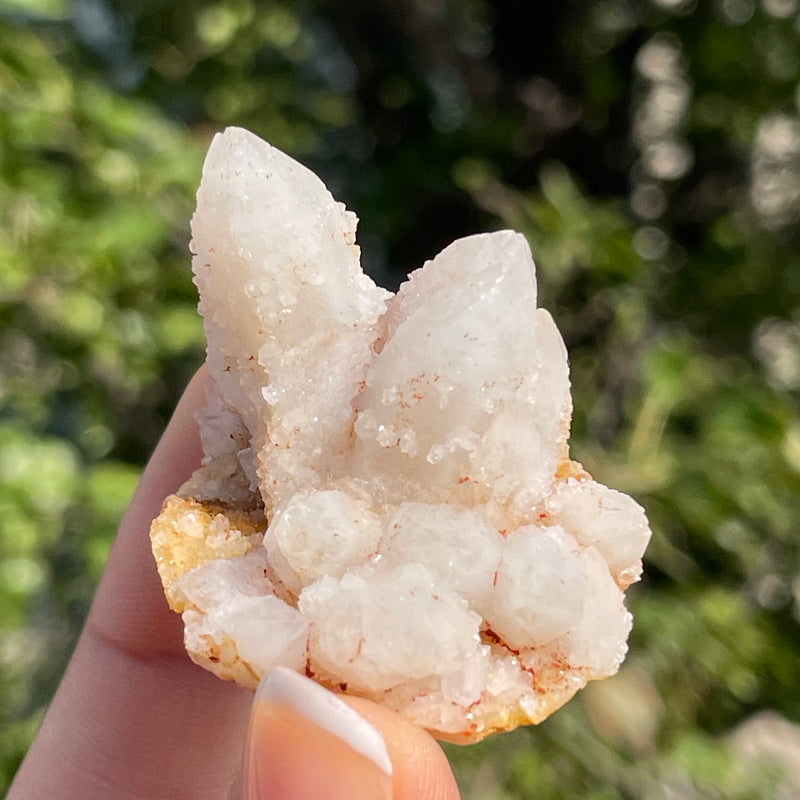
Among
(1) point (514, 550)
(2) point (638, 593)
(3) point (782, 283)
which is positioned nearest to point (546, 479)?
(1) point (514, 550)

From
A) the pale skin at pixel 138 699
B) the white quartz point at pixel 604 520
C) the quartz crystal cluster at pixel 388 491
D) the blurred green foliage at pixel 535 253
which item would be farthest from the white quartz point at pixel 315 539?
the blurred green foliage at pixel 535 253

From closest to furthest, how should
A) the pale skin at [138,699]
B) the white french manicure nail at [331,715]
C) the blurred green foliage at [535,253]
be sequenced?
the white french manicure nail at [331,715] → the pale skin at [138,699] → the blurred green foliage at [535,253]

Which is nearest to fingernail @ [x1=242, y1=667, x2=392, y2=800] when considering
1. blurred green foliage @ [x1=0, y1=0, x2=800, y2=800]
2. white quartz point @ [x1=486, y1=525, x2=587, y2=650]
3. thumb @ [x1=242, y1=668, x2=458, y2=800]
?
thumb @ [x1=242, y1=668, x2=458, y2=800]

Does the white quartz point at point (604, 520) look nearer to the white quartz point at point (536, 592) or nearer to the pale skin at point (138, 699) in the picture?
the white quartz point at point (536, 592)

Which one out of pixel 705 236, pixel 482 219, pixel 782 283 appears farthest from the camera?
pixel 482 219

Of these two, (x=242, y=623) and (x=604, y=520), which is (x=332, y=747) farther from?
(x=604, y=520)

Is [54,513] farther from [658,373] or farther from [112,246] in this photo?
[658,373]

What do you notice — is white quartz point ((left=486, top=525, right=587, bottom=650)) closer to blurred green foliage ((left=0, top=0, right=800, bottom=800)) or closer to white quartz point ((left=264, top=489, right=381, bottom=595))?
white quartz point ((left=264, top=489, right=381, bottom=595))
